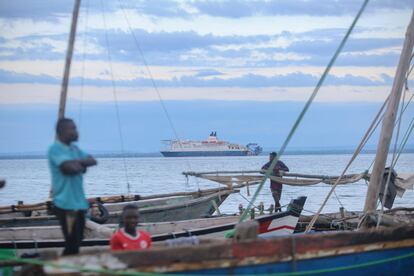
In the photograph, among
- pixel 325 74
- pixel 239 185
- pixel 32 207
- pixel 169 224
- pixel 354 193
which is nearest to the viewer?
pixel 325 74

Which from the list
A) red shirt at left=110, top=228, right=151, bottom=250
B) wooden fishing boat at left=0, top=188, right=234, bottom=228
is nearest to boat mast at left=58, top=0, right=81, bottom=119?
wooden fishing boat at left=0, top=188, right=234, bottom=228

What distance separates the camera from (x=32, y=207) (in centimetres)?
1532

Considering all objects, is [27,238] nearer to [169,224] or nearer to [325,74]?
[169,224]

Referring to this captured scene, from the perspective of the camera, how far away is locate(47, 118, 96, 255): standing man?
766cm

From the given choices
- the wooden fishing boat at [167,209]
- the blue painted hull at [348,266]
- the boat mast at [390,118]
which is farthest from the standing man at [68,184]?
the wooden fishing boat at [167,209]

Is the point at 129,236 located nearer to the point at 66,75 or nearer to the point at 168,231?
the point at 168,231

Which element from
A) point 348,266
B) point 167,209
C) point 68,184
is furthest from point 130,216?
point 167,209

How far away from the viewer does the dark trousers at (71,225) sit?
304 inches

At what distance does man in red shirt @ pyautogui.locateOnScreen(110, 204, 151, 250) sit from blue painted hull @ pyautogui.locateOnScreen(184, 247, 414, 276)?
0.82 m

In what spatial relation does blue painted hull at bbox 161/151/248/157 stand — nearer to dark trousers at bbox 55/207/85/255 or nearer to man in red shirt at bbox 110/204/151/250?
man in red shirt at bbox 110/204/151/250

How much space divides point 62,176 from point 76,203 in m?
0.32

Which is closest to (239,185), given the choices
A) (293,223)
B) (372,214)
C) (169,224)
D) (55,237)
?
(293,223)

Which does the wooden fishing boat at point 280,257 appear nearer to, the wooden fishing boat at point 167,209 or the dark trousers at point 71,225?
the dark trousers at point 71,225

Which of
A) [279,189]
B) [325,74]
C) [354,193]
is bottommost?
[354,193]
